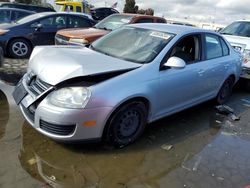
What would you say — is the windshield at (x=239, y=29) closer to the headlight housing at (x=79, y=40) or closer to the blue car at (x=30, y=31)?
the headlight housing at (x=79, y=40)

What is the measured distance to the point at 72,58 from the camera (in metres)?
4.21

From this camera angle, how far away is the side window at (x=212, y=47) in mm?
5542

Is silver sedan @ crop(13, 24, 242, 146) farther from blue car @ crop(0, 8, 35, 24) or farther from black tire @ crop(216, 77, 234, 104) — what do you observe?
blue car @ crop(0, 8, 35, 24)

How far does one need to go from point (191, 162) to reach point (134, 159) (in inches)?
29.3

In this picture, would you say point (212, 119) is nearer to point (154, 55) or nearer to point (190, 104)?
point (190, 104)

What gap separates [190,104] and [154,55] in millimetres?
1267

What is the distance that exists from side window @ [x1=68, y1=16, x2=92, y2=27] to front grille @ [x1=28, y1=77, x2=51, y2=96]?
22.7 ft

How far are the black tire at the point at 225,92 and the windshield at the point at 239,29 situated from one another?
249cm

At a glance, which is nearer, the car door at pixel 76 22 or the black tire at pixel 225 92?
the black tire at pixel 225 92

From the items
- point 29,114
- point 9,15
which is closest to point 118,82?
point 29,114

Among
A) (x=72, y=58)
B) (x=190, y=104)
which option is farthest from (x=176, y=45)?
(x=72, y=58)

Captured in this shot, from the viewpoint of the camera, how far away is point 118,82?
383 cm

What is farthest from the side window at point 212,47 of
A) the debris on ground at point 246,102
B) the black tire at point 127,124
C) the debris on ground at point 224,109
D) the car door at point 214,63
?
the black tire at point 127,124

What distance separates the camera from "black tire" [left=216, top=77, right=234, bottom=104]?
6332mm
